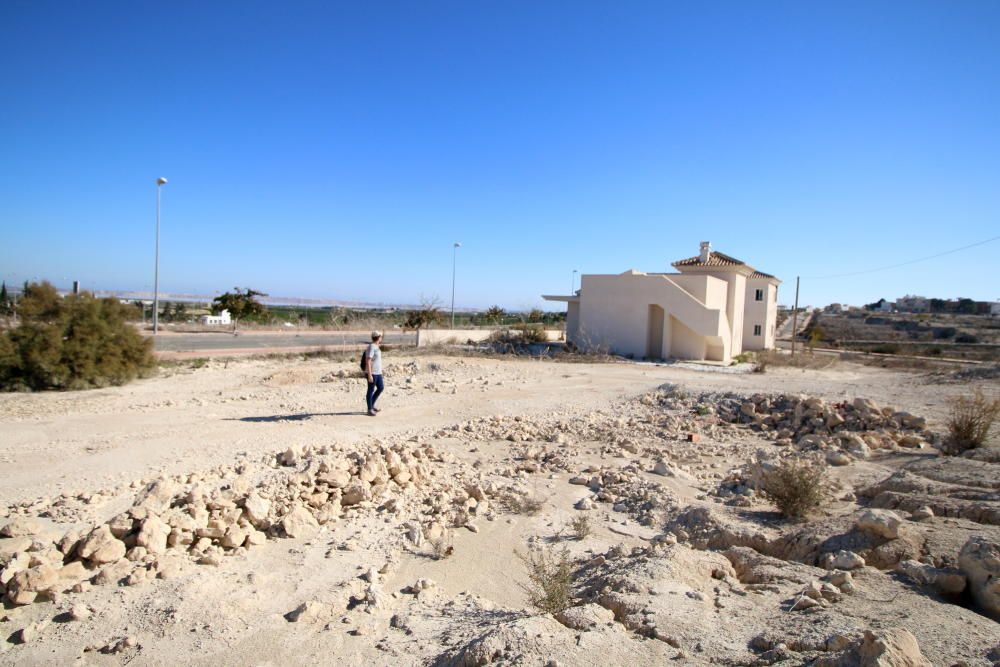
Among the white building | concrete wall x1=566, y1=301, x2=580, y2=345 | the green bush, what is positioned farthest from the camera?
the white building

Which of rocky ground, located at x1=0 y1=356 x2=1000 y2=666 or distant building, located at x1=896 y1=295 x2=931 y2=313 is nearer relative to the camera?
rocky ground, located at x1=0 y1=356 x2=1000 y2=666

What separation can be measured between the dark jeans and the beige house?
651 inches

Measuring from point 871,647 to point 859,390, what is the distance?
1526cm

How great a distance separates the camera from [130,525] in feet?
17.1

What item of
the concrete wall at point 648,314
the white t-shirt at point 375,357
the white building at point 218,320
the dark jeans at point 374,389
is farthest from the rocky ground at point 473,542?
the white building at point 218,320

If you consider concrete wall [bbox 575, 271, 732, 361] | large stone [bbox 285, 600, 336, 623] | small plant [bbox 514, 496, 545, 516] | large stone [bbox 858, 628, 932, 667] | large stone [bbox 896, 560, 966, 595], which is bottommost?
large stone [bbox 285, 600, 336, 623]

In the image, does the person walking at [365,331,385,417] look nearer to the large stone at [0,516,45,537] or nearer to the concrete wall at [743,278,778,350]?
the large stone at [0,516,45,537]

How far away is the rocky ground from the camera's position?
381 cm

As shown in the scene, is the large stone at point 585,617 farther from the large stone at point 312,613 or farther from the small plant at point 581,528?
the small plant at point 581,528

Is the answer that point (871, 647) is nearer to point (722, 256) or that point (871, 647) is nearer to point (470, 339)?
point (470, 339)

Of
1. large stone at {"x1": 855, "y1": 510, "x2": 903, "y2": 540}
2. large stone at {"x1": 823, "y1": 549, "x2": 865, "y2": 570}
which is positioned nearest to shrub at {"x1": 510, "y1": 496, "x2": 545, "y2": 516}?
large stone at {"x1": 823, "y1": 549, "x2": 865, "y2": 570}

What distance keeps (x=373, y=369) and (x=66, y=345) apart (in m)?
8.92

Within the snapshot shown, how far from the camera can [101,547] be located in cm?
484

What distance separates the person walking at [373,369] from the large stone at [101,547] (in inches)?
227
